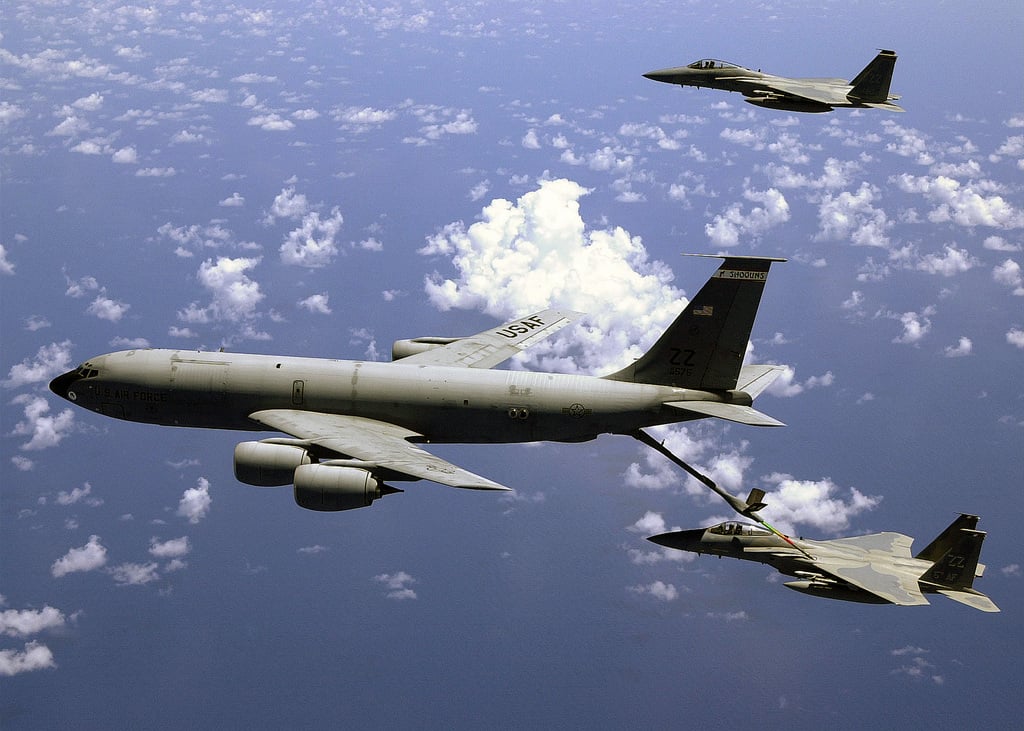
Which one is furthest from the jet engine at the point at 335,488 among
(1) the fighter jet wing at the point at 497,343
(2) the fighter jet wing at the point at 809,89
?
(2) the fighter jet wing at the point at 809,89

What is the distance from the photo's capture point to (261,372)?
42375mm

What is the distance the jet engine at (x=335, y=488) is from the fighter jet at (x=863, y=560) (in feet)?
59.8

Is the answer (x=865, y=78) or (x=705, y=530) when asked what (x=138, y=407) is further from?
(x=865, y=78)

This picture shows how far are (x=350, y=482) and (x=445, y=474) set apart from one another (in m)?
3.71

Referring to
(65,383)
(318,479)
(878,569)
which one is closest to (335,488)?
(318,479)

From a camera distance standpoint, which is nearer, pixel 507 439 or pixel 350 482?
pixel 350 482

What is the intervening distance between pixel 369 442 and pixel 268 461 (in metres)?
4.00

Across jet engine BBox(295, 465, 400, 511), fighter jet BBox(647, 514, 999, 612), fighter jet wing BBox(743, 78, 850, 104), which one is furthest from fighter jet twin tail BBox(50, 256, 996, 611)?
fighter jet wing BBox(743, 78, 850, 104)

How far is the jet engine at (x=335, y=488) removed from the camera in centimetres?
3547

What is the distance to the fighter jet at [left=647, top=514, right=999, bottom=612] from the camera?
4984cm

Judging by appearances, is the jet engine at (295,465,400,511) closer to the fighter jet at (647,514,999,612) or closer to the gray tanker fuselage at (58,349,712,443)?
the gray tanker fuselage at (58,349,712,443)

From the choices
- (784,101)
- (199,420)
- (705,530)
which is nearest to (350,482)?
(199,420)

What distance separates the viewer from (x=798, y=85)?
65.7m

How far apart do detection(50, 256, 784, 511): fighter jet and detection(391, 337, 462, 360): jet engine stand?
19.4 ft
